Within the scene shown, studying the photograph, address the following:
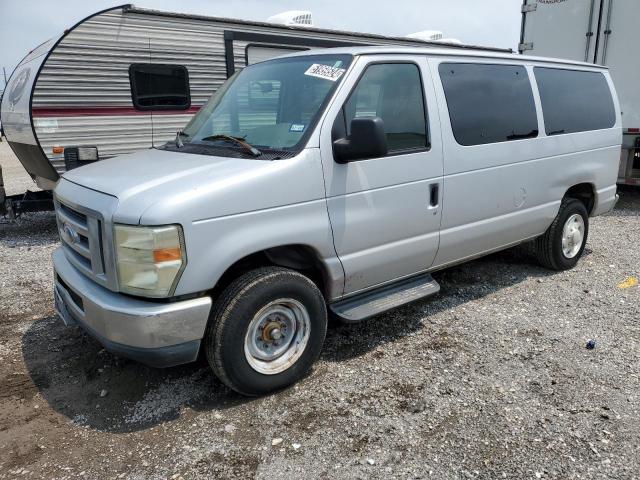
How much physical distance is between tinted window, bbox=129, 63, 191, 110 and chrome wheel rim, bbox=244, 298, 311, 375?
5.16m

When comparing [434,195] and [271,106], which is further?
[434,195]

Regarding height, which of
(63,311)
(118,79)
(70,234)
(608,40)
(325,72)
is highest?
(608,40)

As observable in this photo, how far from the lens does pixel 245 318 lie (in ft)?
10.3

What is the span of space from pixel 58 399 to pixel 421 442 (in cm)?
232

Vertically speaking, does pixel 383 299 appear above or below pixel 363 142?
below

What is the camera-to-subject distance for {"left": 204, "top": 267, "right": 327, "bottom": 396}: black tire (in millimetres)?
3096

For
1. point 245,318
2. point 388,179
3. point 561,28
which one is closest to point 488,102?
point 388,179

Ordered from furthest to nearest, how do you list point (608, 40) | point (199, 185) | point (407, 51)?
point (608, 40), point (407, 51), point (199, 185)

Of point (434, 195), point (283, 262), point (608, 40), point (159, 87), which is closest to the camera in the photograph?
point (283, 262)

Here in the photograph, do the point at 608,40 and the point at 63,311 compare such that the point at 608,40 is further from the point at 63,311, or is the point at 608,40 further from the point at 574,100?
the point at 63,311

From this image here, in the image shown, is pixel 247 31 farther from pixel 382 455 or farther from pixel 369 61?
pixel 382 455

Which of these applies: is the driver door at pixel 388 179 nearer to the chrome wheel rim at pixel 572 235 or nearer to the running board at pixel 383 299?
the running board at pixel 383 299

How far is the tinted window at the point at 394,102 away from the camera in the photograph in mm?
3617

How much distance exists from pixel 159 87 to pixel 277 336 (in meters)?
5.33
